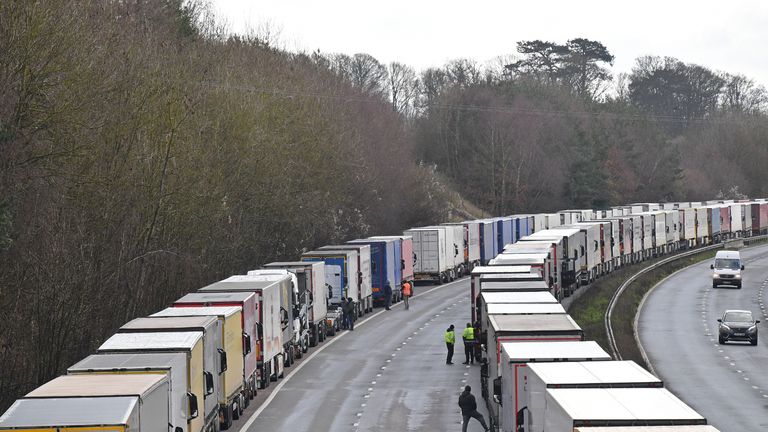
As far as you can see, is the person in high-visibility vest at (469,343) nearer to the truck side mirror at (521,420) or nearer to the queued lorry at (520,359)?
the queued lorry at (520,359)

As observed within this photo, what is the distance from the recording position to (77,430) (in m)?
17.6

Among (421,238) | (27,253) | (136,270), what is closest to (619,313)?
(421,238)

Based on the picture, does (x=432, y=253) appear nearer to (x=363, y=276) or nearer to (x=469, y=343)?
(x=363, y=276)

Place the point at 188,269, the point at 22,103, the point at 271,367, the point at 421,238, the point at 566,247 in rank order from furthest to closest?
the point at 421,238 → the point at 566,247 → the point at 188,269 → the point at 271,367 → the point at 22,103

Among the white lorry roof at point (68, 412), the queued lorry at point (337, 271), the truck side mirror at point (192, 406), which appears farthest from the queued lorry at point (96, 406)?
the queued lorry at point (337, 271)

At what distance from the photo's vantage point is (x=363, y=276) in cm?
5438

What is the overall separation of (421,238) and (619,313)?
14.9 m

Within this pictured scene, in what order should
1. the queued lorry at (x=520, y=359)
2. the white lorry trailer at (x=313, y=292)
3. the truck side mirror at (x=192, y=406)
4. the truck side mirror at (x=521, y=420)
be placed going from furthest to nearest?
1. the white lorry trailer at (x=313, y=292)
2. the truck side mirror at (x=192, y=406)
3. the queued lorry at (x=520, y=359)
4. the truck side mirror at (x=521, y=420)

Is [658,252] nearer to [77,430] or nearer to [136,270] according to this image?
[136,270]

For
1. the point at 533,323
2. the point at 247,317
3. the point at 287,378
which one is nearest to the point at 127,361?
the point at 533,323

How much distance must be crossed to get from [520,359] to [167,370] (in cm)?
602

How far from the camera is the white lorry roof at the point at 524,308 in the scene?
28719 millimetres

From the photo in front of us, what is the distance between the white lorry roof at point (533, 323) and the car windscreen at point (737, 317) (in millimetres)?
23519

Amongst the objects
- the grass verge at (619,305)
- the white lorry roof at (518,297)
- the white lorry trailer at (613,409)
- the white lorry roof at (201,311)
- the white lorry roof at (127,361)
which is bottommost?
the grass verge at (619,305)
